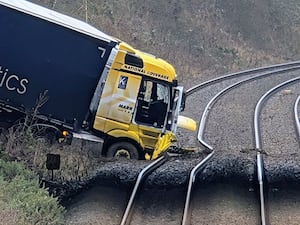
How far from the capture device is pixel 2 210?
11.0 metres

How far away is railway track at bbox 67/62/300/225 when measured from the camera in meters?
13.2

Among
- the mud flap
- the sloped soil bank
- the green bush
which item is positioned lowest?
the green bush

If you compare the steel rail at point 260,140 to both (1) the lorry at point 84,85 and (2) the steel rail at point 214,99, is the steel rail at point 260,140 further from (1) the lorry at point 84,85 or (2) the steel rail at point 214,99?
(1) the lorry at point 84,85

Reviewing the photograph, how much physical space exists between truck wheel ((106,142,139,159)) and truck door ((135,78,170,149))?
0.37 meters

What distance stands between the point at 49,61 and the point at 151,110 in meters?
2.84

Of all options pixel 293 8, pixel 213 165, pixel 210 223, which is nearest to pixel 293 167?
pixel 213 165

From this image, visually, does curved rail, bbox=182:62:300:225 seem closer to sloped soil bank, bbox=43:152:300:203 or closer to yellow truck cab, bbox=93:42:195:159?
sloped soil bank, bbox=43:152:300:203

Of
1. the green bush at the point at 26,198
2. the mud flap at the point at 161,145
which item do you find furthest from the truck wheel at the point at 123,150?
the green bush at the point at 26,198

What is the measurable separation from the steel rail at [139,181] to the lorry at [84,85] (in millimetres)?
1010

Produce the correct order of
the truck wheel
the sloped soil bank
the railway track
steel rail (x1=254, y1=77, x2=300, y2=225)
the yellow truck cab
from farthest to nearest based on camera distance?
the truck wheel < the yellow truck cab < the sloped soil bank < steel rail (x1=254, y1=77, x2=300, y2=225) < the railway track

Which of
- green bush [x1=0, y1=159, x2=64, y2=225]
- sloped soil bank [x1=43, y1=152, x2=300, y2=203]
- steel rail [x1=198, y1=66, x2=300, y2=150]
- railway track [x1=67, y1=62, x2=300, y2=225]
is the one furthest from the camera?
steel rail [x1=198, y1=66, x2=300, y2=150]

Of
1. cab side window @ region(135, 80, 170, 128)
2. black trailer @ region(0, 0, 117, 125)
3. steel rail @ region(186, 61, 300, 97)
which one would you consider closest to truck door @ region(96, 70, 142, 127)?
cab side window @ region(135, 80, 170, 128)

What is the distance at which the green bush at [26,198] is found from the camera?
37.9 ft

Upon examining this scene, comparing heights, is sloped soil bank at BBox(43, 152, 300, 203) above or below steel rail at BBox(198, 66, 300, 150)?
below
